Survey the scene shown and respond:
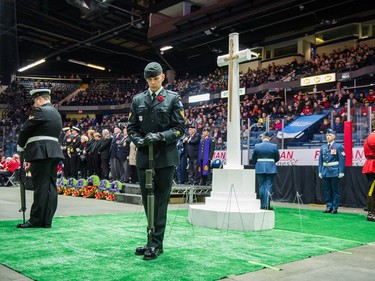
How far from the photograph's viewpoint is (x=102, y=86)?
39250 millimetres

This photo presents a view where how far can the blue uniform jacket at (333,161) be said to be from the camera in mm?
8500

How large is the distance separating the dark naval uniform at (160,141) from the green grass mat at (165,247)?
0.46 metres

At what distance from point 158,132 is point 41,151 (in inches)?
95.4

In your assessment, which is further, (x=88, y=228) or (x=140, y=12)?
(x=140, y=12)

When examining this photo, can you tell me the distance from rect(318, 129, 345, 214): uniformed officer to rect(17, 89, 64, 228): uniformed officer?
5712mm

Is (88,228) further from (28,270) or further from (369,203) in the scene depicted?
(369,203)

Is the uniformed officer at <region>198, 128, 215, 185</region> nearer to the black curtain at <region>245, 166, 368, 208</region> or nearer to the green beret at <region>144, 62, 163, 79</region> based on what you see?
the black curtain at <region>245, 166, 368, 208</region>

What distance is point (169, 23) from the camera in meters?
25.7

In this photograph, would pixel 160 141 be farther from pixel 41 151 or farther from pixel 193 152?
pixel 193 152

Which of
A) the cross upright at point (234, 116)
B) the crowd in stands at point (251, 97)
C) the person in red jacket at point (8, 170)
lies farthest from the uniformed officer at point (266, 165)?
the person in red jacket at point (8, 170)

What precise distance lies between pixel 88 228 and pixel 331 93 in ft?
56.9

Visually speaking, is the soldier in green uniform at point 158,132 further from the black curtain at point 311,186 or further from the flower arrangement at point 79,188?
the flower arrangement at point 79,188

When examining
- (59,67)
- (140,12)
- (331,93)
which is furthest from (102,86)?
(331,93)

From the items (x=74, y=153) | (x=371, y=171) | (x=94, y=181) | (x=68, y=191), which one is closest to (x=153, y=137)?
(x=371, y=171)
